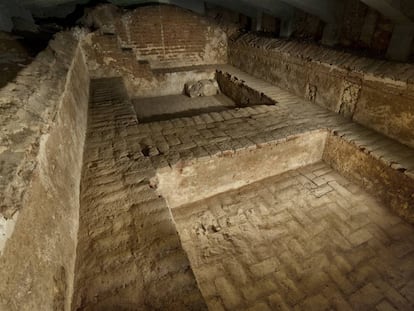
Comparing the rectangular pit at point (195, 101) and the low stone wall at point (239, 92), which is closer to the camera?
the low stone wall at point (239, 92)

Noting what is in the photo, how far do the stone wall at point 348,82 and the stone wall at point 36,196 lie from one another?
12.8ft

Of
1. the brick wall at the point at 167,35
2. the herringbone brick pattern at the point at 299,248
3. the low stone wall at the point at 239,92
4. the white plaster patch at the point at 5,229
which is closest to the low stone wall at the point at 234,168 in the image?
the herringbone brick pattern at the point at 299,248

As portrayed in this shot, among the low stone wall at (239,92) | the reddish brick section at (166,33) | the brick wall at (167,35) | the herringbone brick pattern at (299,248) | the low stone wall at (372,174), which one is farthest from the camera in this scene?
the reddish brick section at (166,33)

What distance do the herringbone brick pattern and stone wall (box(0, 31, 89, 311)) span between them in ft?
4.48

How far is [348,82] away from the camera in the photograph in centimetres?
382

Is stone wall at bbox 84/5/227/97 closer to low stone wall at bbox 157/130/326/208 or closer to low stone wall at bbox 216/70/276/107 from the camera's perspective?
low stone wall at bbox 216/70/276/107

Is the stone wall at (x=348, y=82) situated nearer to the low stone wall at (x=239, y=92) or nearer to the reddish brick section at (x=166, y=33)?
the low stone wall at (x=239, y=92)

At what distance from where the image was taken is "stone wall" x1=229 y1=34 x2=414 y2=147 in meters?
3.16

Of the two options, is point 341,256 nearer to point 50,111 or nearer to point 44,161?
point 44,161

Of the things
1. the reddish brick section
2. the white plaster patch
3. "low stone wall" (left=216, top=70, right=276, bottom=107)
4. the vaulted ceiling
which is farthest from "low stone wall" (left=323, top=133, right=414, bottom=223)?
the reddish brick section

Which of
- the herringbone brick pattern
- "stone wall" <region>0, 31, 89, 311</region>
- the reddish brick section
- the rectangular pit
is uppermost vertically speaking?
the reddish brick section

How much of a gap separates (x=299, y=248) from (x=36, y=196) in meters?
2.54

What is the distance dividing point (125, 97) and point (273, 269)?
3971mm

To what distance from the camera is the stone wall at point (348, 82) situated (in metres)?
3.16
